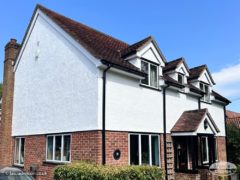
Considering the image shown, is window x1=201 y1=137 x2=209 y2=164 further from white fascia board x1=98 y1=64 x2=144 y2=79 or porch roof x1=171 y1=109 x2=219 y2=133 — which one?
white fascia board x1=98 y1=64 x2=144 y2=79

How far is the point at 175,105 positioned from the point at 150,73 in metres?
2.78

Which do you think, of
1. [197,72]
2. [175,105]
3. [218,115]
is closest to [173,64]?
[175,105]

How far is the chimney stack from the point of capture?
16266 millimetres

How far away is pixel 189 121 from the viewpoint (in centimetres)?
1533

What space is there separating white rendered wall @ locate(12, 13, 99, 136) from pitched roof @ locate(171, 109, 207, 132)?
227 inches

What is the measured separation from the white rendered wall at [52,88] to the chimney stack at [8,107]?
1.65 feet

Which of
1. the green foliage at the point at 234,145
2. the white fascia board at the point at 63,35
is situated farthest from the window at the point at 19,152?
the green foliage at the point at 234,145

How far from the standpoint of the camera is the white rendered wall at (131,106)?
1186cm

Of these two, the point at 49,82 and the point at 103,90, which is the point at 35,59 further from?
the point at 103,90

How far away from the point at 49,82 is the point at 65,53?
5.97 feet

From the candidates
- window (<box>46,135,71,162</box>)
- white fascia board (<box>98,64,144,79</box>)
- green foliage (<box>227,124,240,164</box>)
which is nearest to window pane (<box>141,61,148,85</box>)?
white fascia board (<box>98,64,144,79</box>)

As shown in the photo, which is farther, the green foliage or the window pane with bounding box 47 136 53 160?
the green foliage

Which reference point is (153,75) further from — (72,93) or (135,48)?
(72,93)

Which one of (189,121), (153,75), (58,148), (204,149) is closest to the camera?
(58,148)
